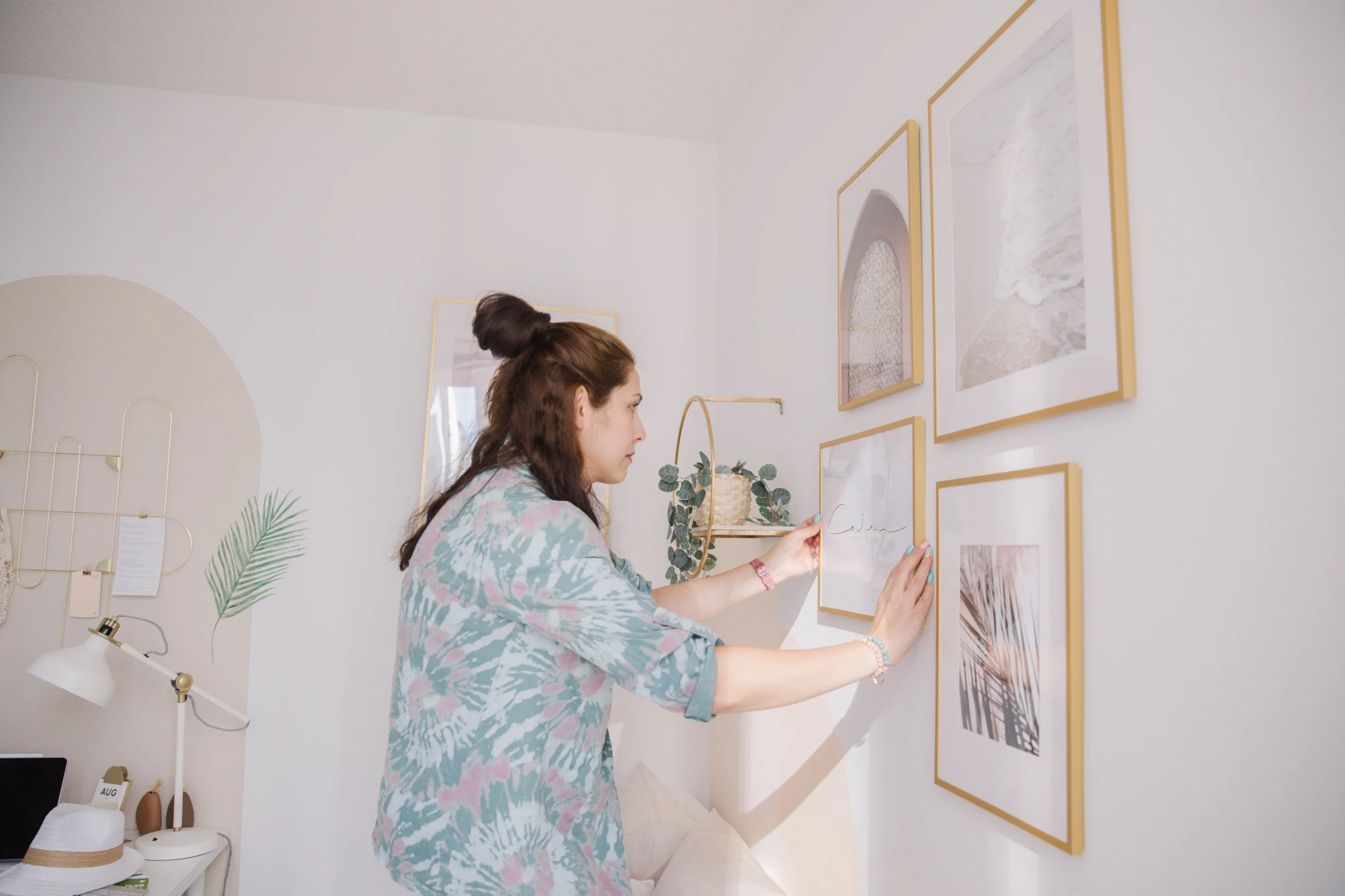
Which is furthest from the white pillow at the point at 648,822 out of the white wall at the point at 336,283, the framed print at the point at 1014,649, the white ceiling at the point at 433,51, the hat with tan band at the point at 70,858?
the white ceiling at the point at 433,51

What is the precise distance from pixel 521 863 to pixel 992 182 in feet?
3.85

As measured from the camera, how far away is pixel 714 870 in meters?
1.73

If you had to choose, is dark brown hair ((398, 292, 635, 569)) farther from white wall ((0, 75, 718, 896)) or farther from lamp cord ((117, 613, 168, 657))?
lamp cord ((117, 613, 168, 657))

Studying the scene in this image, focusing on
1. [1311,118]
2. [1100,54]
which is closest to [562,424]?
[1100,54]

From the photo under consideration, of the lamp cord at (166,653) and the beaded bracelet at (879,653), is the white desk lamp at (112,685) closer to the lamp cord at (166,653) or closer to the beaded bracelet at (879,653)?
the lamp cord at (166,653)

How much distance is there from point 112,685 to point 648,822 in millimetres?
1463

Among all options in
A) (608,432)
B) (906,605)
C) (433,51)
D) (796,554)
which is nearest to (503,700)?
(608,432)

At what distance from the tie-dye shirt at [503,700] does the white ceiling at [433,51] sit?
150 centimetres

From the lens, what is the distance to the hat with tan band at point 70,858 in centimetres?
188

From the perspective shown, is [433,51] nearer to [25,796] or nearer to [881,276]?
[881,276]

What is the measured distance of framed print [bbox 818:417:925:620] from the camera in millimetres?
1352

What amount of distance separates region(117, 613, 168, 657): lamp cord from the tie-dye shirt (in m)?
1.52

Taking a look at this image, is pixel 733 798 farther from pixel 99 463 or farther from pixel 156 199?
pixel 156 199

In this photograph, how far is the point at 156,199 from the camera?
257 cm
